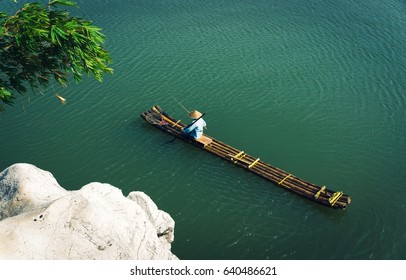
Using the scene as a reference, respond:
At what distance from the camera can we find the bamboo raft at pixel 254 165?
65.6ft

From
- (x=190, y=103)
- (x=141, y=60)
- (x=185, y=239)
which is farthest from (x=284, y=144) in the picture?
(x=141, y=60)

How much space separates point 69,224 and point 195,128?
36.8 ft

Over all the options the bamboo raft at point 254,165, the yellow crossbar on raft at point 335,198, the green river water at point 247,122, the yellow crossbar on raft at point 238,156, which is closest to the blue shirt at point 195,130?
the bamboo raft at point 254,165

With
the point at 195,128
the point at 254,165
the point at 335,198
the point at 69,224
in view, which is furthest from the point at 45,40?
the point at 335,198

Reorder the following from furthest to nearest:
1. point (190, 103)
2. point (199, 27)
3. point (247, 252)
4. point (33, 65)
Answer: point (199, 27), point (190, 103), point (247, 252), point (33, 65)

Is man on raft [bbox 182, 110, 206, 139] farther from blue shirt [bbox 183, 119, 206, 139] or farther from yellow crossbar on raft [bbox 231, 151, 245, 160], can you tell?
yellow crossbar on raft [bbox 231, 151, 245, 160]

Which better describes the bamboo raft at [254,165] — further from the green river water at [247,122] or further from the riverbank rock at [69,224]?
the riverbank rock at [69,224]

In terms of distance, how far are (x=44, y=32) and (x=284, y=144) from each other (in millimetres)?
14709

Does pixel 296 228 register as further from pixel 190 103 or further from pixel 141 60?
pixel 141 60

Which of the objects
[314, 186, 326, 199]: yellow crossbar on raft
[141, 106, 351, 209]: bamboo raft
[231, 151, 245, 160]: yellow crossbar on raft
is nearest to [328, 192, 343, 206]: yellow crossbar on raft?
[141, 106, 351, 209]: bamboo raft

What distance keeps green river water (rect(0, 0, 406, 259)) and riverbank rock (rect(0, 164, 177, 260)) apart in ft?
15.1

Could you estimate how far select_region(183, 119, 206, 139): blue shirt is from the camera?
2316cm

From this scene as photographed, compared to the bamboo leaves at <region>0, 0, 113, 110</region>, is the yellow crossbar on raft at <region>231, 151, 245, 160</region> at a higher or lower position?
higher

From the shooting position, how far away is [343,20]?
36.6 meters
